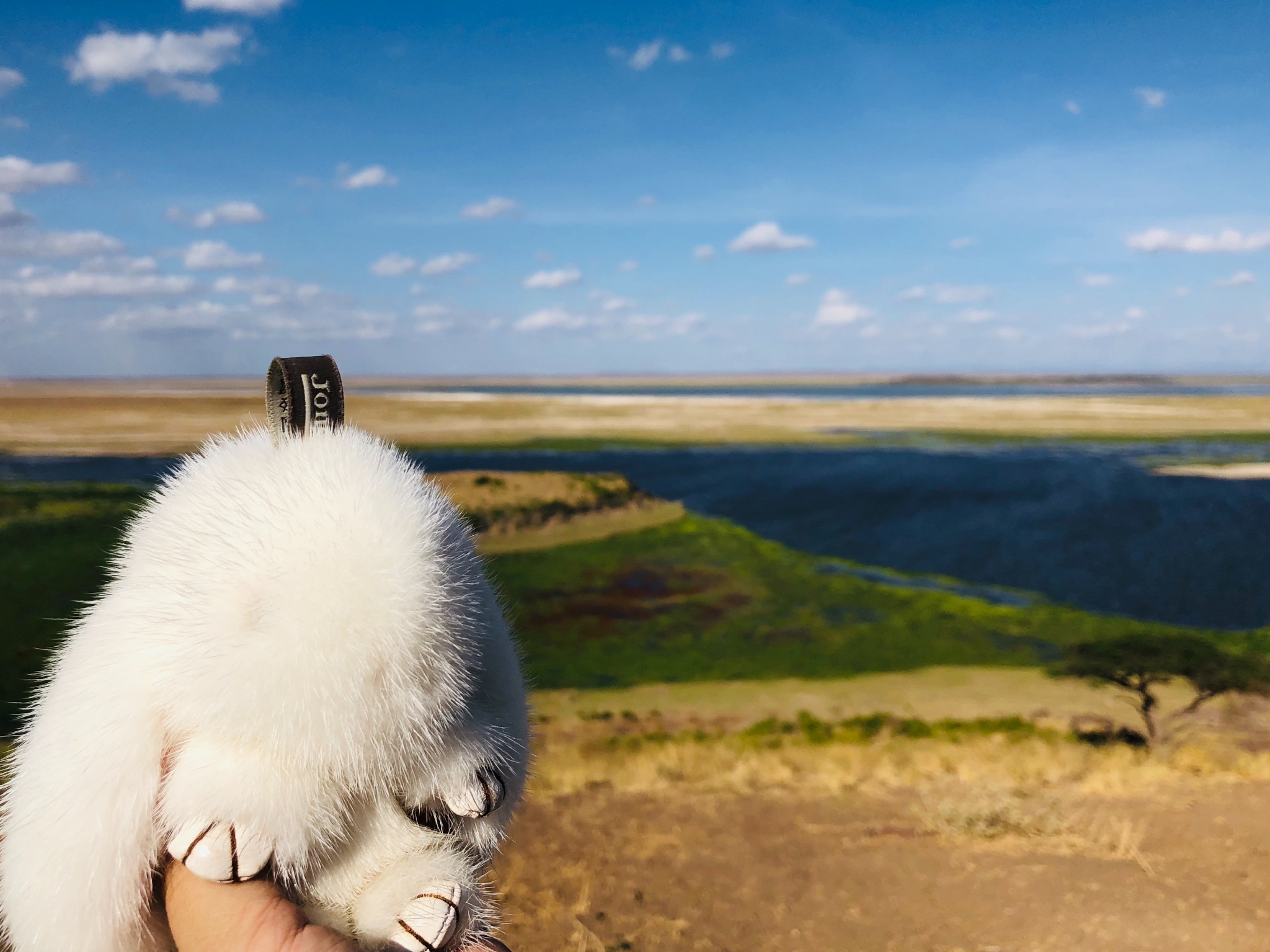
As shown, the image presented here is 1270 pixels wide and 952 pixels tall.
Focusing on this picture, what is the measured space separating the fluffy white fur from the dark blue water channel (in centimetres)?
2594

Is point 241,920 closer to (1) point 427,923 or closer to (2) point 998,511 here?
(1) point 427,923

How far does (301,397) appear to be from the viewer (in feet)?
4.72

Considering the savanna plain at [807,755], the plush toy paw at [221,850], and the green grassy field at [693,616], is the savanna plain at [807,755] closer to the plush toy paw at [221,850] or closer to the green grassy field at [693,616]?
the green grassy field at [693,616]

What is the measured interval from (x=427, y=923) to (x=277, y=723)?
38 cm

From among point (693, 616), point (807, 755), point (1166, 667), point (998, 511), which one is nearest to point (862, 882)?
point (807, 755)

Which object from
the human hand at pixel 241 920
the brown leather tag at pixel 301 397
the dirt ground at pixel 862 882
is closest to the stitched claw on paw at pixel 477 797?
the human hand at pixel 241 920

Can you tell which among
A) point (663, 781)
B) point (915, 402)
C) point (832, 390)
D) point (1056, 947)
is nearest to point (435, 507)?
point (1056, 947)

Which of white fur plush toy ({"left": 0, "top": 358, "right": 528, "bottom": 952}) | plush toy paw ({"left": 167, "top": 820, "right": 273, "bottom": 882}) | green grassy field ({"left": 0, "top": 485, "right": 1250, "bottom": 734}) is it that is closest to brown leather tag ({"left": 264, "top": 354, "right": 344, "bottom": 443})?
white fur plush toy ({"left": 0, "top": 358, "right": 528, "bottom": 952})

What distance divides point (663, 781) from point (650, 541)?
65.3ft

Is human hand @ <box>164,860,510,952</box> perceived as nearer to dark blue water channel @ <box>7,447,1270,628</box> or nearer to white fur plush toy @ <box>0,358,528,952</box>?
white fur plush toy @ <box>0,358,528,952</box>

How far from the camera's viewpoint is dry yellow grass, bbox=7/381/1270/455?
67.9m

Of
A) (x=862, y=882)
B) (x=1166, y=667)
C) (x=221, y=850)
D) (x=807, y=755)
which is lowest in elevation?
(x=807, y=755)

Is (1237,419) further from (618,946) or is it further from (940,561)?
(618,946)

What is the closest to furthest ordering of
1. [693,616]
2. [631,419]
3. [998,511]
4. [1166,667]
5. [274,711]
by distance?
[274,711] → [1166,667] → [693,616] → [998,511] → [631,419]
